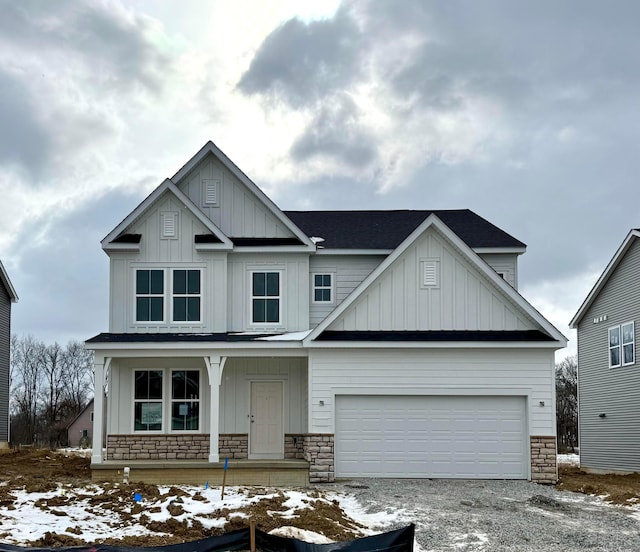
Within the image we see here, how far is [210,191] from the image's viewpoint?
75.0 feet

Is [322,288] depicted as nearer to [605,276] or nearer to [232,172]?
[232,172]

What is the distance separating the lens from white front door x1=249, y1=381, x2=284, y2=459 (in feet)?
71.0

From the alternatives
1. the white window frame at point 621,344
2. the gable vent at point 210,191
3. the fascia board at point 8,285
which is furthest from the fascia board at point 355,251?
the fascia board at point 8,285

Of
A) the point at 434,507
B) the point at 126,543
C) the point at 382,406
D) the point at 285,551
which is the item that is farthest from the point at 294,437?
the point at 285,551

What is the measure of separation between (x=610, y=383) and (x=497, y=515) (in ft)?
41.4

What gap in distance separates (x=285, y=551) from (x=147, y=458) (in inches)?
529

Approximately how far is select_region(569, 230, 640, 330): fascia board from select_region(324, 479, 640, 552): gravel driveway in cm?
869

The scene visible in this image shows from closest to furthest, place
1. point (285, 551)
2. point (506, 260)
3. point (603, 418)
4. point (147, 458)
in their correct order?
point (285, 551)
point (147, 458)
point (506, 260)
point (603, 418)

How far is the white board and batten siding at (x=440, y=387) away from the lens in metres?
19.8

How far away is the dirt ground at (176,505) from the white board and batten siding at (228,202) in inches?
286

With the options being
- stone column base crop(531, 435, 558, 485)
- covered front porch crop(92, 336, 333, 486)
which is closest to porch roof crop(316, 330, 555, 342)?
covered front porch crop(92, 336, 333, 486)

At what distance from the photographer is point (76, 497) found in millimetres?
15734

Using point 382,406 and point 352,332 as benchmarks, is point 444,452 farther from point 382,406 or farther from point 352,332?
point 352,332

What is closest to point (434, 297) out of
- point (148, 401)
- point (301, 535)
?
point (148, 401)
